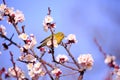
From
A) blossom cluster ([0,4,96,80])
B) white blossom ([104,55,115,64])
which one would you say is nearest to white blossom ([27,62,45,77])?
blossom cluster ([0,4,96,80])

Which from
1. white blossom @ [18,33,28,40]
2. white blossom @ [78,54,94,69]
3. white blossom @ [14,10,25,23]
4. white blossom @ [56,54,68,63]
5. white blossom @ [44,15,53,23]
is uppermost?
white blossom @ [14,10,25,23]

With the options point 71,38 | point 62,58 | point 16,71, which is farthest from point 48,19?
point 16,71

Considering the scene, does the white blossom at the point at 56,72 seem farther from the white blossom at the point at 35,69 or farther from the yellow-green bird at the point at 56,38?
the yellow-green bird at the point at 56,38

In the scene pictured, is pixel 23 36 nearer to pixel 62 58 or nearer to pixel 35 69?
pixel 35 69

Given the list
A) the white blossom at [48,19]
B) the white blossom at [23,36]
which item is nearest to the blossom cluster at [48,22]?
the white blossom at [48,19]

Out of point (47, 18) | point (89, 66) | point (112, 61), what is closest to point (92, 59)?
point (89, 66)

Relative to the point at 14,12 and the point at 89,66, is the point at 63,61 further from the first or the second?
the point at 14,12

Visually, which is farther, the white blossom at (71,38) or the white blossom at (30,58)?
the white blossom at (71,38)

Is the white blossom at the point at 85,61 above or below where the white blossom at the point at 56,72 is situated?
above

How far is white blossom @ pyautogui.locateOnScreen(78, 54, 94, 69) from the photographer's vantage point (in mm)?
3904

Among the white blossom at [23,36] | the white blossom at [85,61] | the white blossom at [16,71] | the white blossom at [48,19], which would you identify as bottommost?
the white blossom at [16,71]

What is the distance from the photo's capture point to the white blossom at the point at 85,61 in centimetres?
390

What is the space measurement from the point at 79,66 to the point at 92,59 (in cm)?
19

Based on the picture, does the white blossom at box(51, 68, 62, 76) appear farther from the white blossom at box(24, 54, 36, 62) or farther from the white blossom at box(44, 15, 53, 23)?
the white blossom at box(44, 15, 53, 23)
